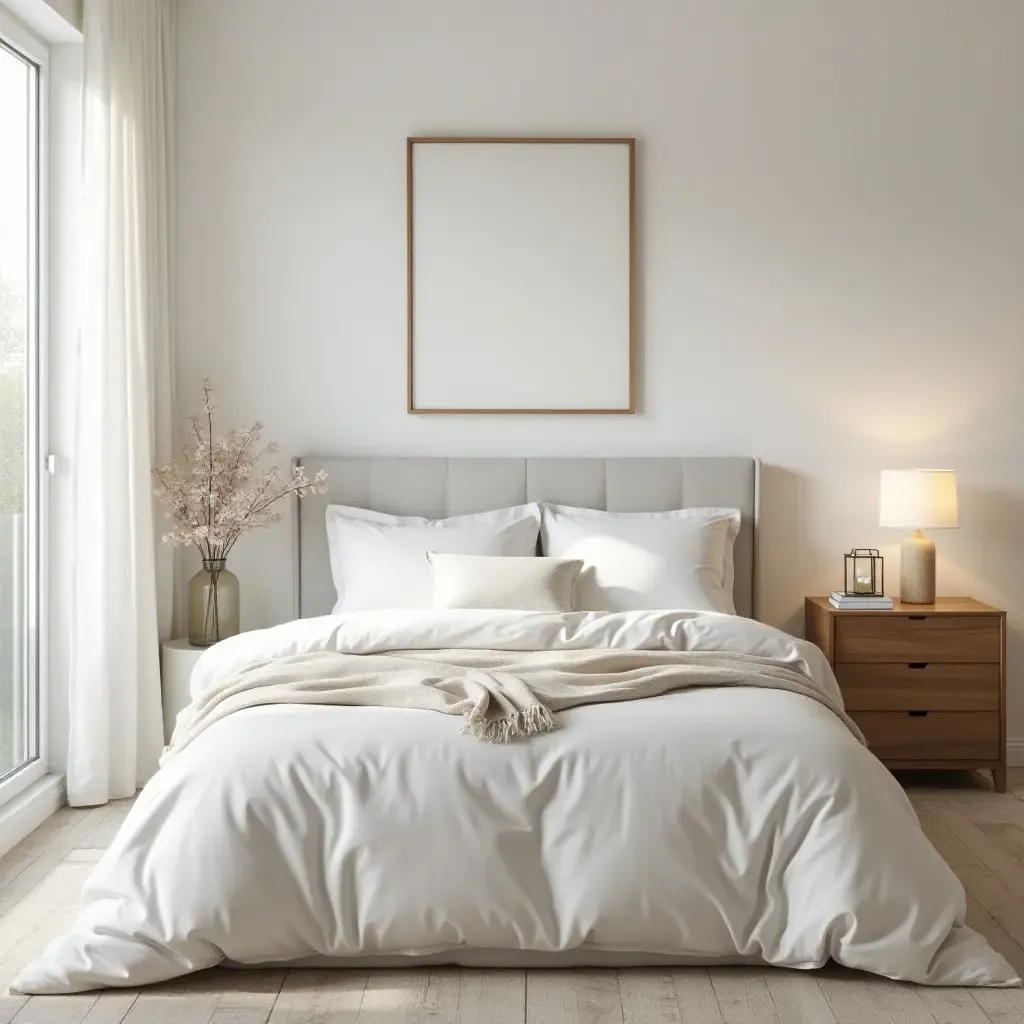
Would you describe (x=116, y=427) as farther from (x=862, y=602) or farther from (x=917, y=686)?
(x=917, y=686)

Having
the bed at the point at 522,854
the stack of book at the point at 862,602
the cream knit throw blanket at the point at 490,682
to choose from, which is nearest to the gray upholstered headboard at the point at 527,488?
the stack of book at the point at 862,602

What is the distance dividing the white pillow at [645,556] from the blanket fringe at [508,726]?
1.37 meters

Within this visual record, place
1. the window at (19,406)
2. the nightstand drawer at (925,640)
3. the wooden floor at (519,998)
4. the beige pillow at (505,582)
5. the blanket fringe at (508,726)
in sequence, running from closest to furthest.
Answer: the wooden floor at (519,998) < the blanket fringe at (508,726) < the window at (19,406) < the beige pillow at (505,582) < the nightstand drawer at (925,640)

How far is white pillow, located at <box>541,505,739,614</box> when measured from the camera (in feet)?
13.3

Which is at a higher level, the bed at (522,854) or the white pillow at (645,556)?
the white pillow at (645,556)

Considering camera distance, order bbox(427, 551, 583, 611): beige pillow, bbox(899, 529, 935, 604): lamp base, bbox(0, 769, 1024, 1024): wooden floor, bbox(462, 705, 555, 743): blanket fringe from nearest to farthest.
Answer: bbox(0, 769, 1024, 1024): wooden floor → bbox(462, 705, 555, 743): blanket fringe → bbox(427, 551, 583, 611): beige pillow → bbox(899, 529, 935, 604): lamp base

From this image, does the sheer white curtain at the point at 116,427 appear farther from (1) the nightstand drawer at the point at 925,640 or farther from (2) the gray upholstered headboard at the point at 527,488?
(1) the nightstand drawer at the point at 925,640

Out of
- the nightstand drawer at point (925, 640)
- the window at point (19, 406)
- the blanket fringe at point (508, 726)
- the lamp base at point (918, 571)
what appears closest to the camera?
the blanket fringe at point (508, 726)

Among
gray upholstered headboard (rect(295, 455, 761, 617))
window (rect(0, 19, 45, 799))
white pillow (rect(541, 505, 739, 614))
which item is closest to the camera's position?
window (rect(0, 19, 45, 799))

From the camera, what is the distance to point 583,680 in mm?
2963

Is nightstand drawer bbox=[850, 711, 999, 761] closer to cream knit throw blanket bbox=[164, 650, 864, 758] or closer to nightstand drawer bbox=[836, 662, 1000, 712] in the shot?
nightstand drawer bbox=[836, 662, 1000, 712]

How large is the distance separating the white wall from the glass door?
711mm

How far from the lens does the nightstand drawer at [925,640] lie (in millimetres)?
4160

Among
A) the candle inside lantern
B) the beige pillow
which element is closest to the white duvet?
the beige pillow
